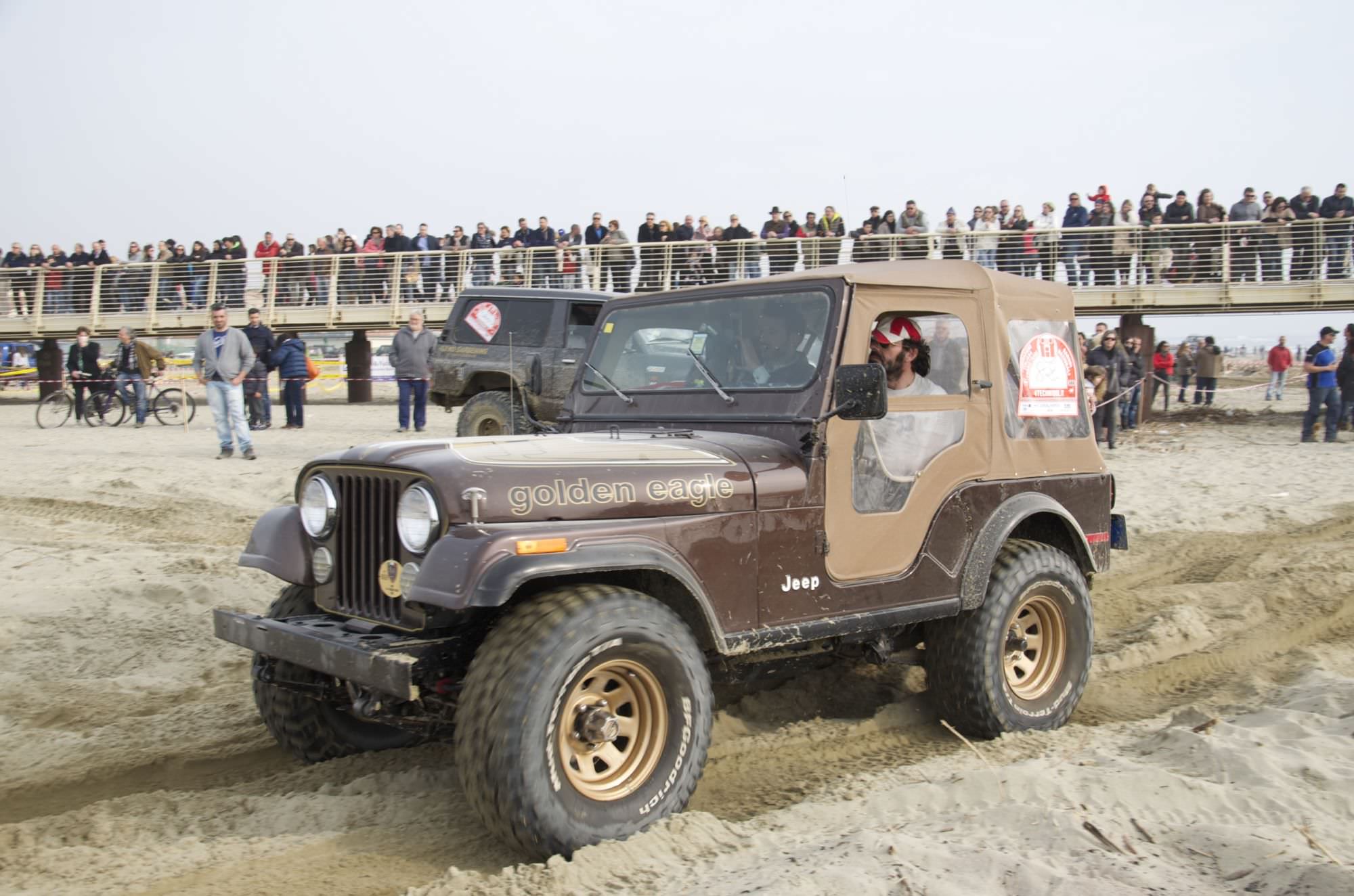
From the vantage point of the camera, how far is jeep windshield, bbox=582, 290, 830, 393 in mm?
4613

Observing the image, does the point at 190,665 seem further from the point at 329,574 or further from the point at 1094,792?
the point at 1094,792

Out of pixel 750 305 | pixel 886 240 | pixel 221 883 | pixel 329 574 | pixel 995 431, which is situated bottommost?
pixel 221 883

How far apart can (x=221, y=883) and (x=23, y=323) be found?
2510 cm

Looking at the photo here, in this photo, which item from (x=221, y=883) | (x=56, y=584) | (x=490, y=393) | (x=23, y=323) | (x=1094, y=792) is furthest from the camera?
(x=23, y=323)

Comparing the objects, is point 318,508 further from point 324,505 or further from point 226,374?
point 226,374

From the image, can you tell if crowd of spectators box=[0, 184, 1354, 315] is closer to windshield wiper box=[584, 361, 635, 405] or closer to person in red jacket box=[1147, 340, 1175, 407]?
person in red jacket box=[1147, 340, 1175, 407]

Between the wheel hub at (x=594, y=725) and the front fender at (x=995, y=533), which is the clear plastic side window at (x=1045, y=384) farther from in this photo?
the wheel hub at (x=594, y=725)

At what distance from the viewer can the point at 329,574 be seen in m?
4.20

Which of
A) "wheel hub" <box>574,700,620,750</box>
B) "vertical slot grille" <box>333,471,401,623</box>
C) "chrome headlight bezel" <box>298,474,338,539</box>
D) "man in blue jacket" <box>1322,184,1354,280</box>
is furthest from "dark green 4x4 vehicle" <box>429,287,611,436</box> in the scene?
"man in blue jacket" <box>1322,184,1354,280</box>

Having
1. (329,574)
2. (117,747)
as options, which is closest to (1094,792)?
(329,574)

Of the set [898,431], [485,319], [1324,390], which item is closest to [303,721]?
[898,431]

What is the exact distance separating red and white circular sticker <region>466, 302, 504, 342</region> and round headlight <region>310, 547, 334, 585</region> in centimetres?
931

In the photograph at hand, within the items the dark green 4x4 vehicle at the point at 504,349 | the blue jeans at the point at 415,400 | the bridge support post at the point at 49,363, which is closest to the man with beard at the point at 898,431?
the dark green 4x4 vehicle at the point at 504,349

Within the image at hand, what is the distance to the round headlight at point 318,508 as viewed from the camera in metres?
4.15
